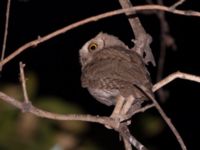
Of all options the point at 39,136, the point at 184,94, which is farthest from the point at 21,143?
the point at 184,94

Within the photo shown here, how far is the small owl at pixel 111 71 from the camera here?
12.0 feet

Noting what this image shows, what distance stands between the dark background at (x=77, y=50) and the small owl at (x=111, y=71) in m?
0.76

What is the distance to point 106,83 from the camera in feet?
13.1

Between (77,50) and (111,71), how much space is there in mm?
1990

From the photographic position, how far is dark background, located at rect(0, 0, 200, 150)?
5.51 m

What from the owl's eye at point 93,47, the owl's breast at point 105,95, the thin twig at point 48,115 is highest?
the owl's eye at point 93,47

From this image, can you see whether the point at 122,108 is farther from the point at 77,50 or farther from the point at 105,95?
the point at 77,50

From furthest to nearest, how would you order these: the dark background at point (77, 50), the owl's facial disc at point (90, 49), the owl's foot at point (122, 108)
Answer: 1. the dark background at point (77, 50)
2. the owl's facial disc at point (90, 49)
3. the owl's foot at point (122, 108)

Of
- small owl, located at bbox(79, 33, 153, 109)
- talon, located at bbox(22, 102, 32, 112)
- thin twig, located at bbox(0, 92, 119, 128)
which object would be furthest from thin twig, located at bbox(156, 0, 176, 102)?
talon, located at bbox(22, 102, 32, 112)

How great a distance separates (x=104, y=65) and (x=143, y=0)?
1.48 meters

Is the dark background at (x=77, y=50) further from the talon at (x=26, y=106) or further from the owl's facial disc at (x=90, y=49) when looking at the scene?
the talon at (x=26, y=106)

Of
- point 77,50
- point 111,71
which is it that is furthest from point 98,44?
point 77,50

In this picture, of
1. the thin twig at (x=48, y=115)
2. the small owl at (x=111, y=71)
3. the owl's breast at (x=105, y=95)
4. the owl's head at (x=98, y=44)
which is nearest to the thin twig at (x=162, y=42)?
the small owl at (x=111, y=71)

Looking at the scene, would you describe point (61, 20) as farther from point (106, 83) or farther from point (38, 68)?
point (106, 83)
